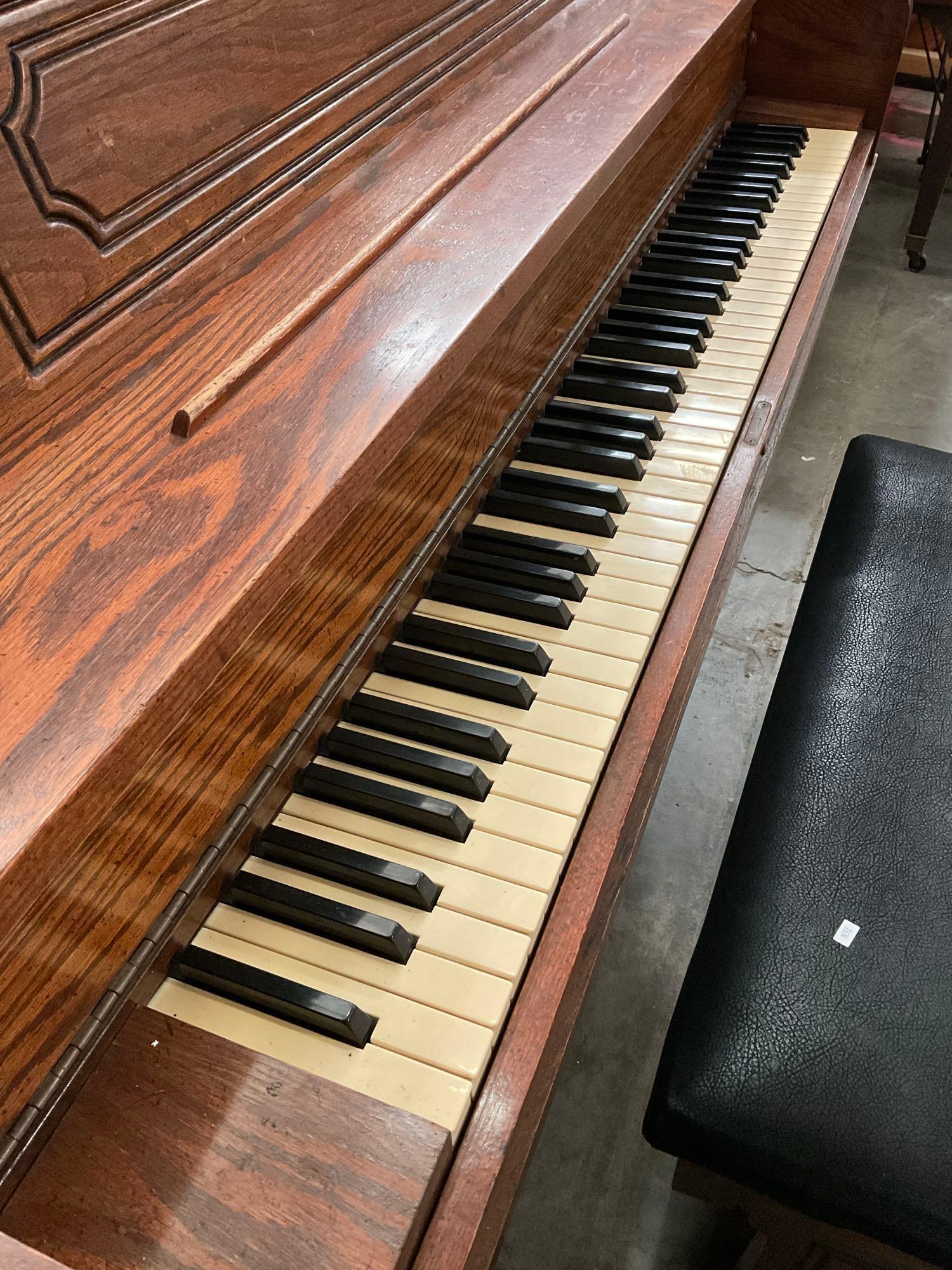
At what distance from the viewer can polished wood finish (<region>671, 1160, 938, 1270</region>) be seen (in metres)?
1.12

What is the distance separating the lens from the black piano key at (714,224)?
7.74 ft

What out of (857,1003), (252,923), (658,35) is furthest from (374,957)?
(658,35)

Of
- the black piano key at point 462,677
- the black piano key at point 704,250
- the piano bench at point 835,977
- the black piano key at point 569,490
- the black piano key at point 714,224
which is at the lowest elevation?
the piano bench at point 835,977

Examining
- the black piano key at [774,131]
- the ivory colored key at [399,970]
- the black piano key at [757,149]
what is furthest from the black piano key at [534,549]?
the black piano key at [774,131]

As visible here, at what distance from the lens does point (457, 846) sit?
118 cm

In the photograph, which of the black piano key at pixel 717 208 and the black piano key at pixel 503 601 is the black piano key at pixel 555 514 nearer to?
the black piano key at pixel 503 601

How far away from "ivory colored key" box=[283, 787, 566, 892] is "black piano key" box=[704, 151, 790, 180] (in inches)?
82.2

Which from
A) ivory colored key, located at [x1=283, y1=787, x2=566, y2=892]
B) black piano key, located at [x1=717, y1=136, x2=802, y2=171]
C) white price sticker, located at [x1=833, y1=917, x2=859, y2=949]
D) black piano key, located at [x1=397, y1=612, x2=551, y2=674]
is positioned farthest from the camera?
black piano key, located at [x1=717, y1=136, x2=802, y2=171]

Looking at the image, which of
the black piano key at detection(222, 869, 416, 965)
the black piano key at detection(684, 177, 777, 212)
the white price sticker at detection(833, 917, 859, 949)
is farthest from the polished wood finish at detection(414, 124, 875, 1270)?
the black piano key at detection(684, 177, 777, 212)

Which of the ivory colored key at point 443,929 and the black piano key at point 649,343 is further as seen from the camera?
the black piano key at point 649,343

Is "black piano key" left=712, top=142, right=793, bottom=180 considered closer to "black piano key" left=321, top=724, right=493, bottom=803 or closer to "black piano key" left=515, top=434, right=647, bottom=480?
"black piano key" left=515, top=434, right=647, bottom=480

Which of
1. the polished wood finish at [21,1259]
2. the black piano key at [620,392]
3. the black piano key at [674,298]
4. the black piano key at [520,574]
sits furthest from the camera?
the black piano key at [674,298]

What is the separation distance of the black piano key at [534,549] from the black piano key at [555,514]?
5cm

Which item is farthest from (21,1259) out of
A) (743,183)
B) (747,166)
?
(747,166)
